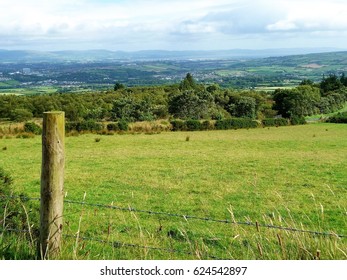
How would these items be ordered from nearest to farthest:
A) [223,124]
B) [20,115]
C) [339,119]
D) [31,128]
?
[31,128] < [223,124] < [339,119] < [20,115]

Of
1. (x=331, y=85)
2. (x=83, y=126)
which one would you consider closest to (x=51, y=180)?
(x=83, y=126)

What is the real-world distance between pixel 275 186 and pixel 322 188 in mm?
1269

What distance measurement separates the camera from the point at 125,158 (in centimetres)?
1712

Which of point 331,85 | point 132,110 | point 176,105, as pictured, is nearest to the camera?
point 132,110

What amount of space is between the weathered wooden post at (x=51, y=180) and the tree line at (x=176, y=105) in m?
40.9

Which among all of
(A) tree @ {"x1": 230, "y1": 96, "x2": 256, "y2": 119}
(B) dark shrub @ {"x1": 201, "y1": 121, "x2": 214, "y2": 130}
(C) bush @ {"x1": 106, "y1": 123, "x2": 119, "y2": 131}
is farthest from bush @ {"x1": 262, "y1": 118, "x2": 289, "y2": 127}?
(A) tree @ {"x1": 230, "y1": 96, "x2": 256, "y2": 119}

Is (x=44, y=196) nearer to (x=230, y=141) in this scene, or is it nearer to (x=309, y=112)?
(x=230, y=141)

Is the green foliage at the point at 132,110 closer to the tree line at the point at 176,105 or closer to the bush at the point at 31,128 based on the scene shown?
the tree line at the point at 176,105

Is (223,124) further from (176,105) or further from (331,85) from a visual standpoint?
(331,85)

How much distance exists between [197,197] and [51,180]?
6994 mm

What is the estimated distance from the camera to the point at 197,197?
10.3 m

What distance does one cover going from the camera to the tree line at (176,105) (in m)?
48.4

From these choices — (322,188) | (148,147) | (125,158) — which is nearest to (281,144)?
(148,147)
